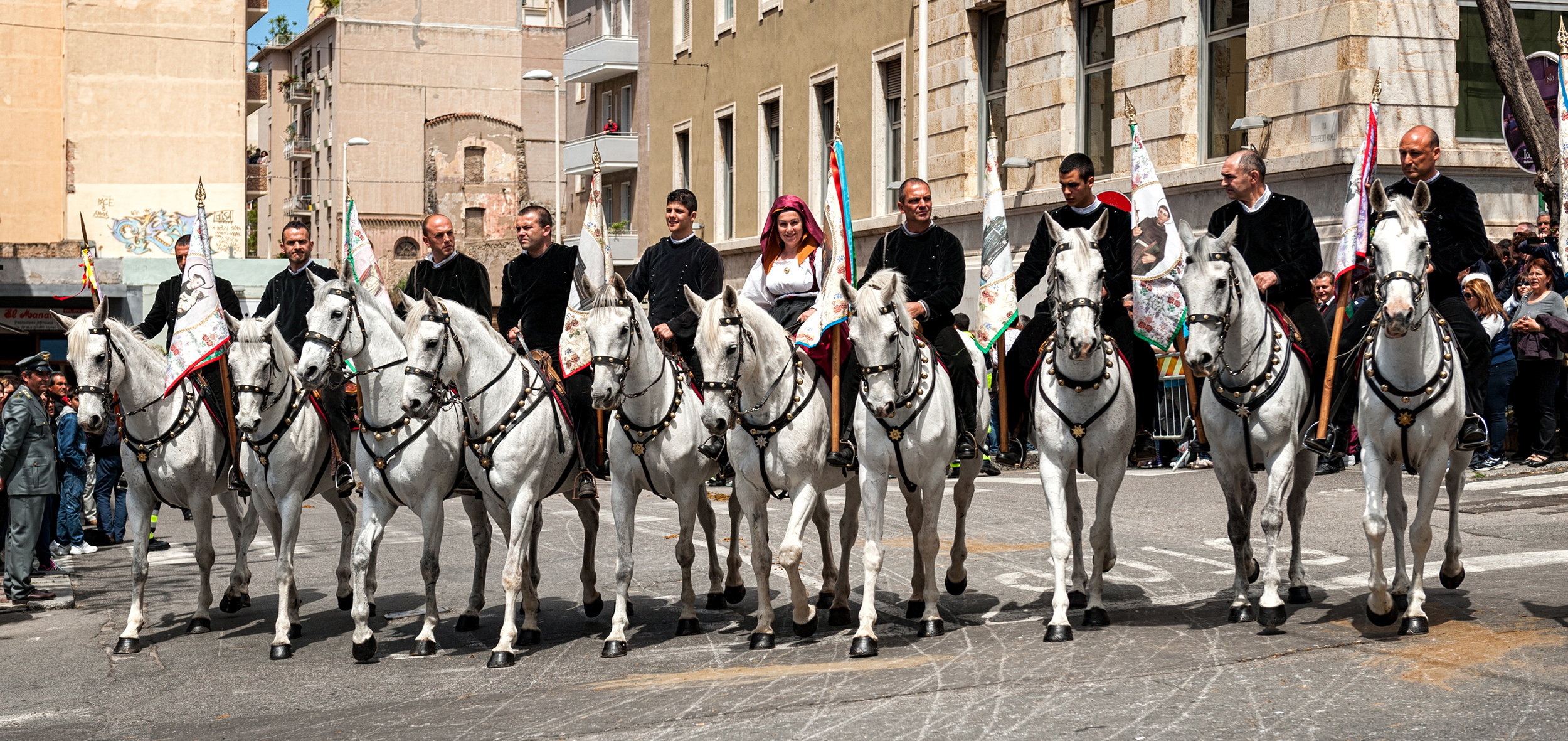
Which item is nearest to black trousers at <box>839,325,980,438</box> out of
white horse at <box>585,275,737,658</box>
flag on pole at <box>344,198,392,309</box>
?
white horse at <box>585,275,737,658</box>

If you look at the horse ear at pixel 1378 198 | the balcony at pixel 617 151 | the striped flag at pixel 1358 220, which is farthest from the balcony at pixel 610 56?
the horse ear at pixel 1378 198

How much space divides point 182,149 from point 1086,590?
38.0m

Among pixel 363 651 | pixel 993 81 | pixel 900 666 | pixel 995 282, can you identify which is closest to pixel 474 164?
pixel 993 81

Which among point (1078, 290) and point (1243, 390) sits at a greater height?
point (1078, 290)

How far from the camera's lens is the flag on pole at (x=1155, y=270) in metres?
9.69

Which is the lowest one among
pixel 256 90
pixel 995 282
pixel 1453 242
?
pixel 995 282

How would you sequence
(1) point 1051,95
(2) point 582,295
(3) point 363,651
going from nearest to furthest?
(3) point 363,651 → (2) point 582,295 → (1) point 1051,95

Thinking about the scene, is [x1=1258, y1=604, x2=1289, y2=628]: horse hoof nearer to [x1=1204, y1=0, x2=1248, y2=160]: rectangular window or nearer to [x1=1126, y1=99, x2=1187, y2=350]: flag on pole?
[x1=1126, y1=99, x2=1187, y2=350]: flag on pole

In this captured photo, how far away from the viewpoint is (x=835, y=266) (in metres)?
9.76

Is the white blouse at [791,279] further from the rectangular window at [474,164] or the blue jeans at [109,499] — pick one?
the rectangular window at [474,164]

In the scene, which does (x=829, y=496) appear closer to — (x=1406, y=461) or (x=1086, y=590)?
(x=1086, y=590)

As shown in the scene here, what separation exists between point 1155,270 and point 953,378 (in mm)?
1452

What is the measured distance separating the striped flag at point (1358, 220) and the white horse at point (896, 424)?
98.5 inches

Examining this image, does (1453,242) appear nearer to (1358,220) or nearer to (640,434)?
(1358,220)
